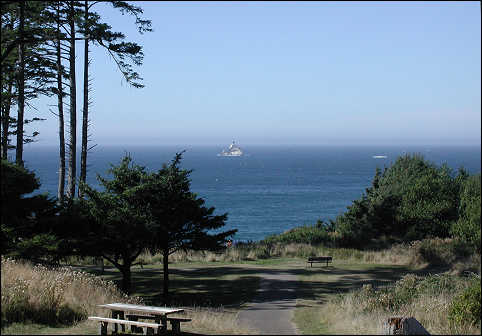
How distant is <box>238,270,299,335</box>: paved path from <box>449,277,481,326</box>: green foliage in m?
3.36

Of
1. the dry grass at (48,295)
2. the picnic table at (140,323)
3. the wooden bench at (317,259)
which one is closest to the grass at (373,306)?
the picnic table at (140,323)

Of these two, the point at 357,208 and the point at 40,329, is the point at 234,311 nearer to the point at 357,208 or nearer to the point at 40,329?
the point at 40,329

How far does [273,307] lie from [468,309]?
681 centimetres

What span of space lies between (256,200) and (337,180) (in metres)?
48.3

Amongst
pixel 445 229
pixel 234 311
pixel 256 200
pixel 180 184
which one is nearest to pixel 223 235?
pixel 180 184

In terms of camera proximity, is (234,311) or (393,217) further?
(393,217)

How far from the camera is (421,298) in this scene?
1498 centimetres

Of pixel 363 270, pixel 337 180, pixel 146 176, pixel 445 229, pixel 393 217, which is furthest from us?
pixel 337 180

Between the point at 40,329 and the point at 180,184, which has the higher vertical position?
the point at 180,184

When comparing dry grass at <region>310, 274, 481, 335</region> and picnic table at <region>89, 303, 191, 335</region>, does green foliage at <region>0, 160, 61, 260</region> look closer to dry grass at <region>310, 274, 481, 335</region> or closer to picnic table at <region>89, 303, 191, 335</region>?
picnic table at <region>89, 303, 191, 335</region>

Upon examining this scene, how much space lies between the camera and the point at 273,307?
16.7 meters

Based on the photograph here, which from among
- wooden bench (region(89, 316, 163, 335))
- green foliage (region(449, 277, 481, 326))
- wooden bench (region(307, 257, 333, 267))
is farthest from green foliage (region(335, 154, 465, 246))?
wooden bench (region(89, 316, 163, 335))

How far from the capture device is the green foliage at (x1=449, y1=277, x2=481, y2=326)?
10930mm

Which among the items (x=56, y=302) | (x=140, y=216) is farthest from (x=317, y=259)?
(x=56, y=302)
